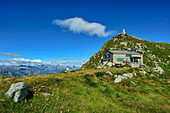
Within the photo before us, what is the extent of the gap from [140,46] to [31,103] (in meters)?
108

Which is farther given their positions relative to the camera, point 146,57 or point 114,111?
point 146,57

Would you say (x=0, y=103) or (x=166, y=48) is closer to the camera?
(x=0, y=103)

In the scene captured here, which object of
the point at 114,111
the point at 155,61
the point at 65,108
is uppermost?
the point at 155,61

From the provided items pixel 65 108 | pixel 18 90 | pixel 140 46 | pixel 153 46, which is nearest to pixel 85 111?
pixel 65 108

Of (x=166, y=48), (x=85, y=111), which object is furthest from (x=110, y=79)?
(x=166, y=48)

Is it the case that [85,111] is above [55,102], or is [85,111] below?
below

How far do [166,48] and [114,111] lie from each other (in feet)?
419

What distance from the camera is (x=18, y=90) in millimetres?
8164

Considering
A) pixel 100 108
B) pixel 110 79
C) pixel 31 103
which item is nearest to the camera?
pixel 31 103

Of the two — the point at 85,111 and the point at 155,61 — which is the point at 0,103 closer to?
the point at 85,111

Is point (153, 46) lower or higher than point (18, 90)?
higher

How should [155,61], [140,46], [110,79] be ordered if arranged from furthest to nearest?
[140,46], [155,61], [110,79]

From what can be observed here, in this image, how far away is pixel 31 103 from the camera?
320 inches

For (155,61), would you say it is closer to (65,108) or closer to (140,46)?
(140,46)
